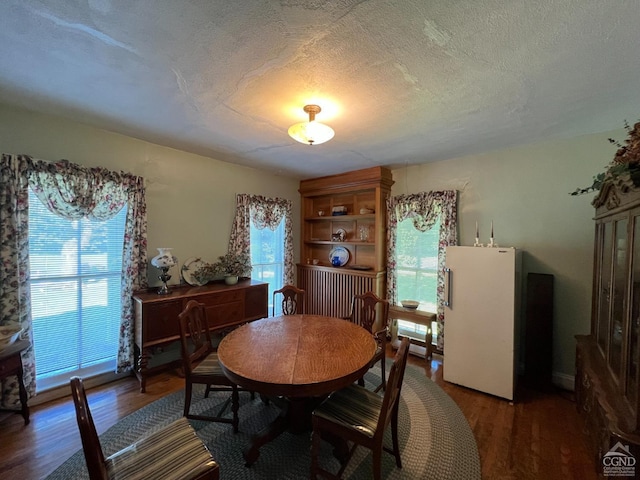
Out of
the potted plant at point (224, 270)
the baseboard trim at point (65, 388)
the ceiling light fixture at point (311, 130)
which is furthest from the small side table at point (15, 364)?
the ceiling light fixture at point (311, 130)

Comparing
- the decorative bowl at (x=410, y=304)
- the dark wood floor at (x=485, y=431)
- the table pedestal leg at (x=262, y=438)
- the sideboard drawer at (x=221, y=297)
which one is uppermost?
the sideboard drawer at (x=221, y=297)

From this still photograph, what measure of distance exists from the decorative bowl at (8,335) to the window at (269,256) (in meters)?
2.34

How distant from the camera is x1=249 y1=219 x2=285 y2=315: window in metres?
4.02

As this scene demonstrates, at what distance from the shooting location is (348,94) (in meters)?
1.83

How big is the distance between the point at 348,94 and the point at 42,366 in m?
3.48

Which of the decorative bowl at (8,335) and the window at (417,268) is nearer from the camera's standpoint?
the decorative bowl at (8,335)

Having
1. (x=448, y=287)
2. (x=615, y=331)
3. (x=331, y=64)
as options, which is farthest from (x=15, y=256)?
(x=615, y=331)

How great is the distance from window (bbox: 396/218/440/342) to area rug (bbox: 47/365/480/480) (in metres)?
1.27

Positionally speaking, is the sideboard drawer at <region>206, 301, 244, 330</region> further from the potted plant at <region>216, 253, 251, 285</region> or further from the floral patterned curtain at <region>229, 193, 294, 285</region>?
the floral patterned curtain at <region>229, 193, 294, 285</region>

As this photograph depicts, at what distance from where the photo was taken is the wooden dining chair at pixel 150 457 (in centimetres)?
107

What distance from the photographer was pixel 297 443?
75.4 inches

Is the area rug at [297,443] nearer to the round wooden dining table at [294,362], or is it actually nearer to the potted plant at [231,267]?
the round wooden dining table at [294,362]

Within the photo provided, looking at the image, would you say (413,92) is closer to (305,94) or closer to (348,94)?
(348,94)

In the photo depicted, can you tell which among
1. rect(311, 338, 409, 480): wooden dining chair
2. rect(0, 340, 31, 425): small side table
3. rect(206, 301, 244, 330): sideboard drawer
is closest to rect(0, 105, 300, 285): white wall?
rect(206, 301, 244, 330): sideboard drawer
